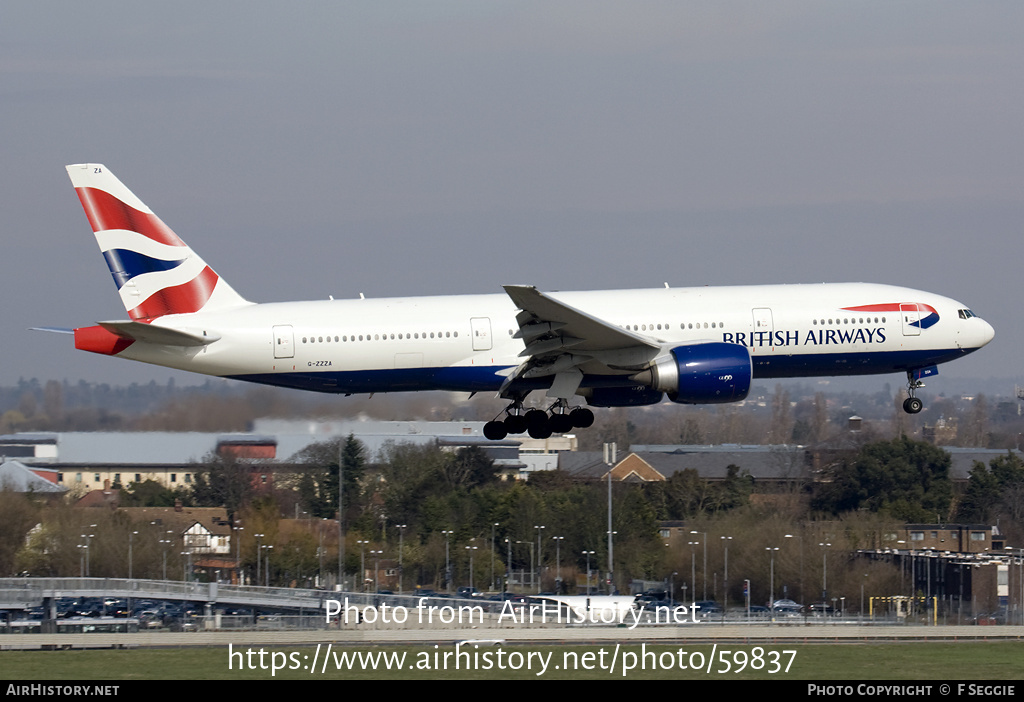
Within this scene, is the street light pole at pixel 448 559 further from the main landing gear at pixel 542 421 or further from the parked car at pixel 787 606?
the main landing gear at pixel 542 421

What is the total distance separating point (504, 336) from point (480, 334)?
28.7 inches

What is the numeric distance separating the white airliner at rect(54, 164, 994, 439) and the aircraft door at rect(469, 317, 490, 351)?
4 cm

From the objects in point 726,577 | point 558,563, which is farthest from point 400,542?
point 726,577

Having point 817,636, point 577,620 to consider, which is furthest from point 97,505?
point 817,636

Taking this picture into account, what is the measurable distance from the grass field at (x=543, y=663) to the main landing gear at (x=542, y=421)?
23.8ft

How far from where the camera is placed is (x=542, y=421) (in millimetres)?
42219

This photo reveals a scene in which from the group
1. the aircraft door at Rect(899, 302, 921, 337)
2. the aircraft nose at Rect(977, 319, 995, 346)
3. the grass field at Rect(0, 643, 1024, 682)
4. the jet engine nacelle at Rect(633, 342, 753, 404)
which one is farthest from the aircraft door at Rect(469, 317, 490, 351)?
the aircraft nose at Rect(977, 319, 995, 346)

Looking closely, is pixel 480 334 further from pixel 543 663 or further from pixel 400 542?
pixel 400 542

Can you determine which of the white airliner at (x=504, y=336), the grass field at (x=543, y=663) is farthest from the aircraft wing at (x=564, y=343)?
the grass field at (x=543, y=663)

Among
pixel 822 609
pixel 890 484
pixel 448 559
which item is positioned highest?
pixel 890 484

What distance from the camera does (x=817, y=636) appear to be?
49625 mm

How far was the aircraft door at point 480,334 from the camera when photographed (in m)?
40.5

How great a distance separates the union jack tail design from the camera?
136ft
